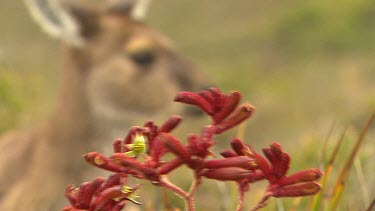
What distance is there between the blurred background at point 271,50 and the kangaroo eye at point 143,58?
19.8 feet

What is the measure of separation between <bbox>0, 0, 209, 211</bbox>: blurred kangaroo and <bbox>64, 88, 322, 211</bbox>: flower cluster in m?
4.34

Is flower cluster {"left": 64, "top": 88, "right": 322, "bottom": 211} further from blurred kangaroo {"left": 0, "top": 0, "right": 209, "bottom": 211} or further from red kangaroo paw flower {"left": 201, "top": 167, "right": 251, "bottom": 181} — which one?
blurred kangaroo {"left": 0, "top": 0, "right": 209, "bottom": 211}

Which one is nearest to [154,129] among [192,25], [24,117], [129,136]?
[129,136]

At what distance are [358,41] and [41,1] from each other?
15.4 metres

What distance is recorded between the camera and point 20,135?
20.7 ft

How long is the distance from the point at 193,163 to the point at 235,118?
13cm

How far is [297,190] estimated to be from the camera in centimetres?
160

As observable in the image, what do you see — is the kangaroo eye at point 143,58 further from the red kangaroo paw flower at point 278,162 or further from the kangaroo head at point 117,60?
the red kangaroo paw flower at point 278,162

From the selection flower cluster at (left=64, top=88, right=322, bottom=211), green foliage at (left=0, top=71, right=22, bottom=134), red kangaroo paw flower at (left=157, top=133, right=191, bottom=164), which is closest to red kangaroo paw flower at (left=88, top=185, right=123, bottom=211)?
flower cluster at (left=64, top=88, right=322, bottom=211)

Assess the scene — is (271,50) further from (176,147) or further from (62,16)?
(176,147)

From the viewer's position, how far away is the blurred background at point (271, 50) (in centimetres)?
1588

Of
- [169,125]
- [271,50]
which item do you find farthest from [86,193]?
[271,50]

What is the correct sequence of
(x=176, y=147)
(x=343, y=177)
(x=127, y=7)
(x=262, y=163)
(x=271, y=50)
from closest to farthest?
(x=176, y=147) → (x=262, y=163) → (x=343, y=177) → (x=127, y=7) → (x=271, y=50)

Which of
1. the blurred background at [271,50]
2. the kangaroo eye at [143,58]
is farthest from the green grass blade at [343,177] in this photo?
the blurred background at [271,50]
